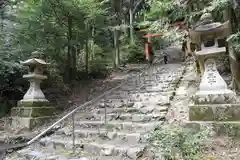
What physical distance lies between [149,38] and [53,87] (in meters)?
13.2

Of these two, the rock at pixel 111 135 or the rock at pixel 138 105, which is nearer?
the rock at pixel 111 135

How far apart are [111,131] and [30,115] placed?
3114mm

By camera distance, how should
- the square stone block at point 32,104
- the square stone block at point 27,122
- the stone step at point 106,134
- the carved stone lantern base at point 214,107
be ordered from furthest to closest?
the square stone block at point 32,104, the square stone block at point 27,122, the stone step at point 106,134, the carved stone lantern base at point 214,107

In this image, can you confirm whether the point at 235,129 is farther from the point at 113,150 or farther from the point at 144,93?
the point at 144,93

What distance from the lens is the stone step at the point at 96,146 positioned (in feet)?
17.6

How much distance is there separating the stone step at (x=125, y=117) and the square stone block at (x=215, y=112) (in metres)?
1.16

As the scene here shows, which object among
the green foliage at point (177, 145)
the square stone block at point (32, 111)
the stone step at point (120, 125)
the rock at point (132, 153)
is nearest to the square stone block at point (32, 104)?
the square stone block at point (32, 111)

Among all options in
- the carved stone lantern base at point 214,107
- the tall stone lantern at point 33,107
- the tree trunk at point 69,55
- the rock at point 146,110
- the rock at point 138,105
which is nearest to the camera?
the carved stone lantern base at point 214,107

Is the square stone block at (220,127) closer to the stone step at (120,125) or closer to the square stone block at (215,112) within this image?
the square stone block at (215,112)

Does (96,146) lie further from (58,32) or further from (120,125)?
(58,32)

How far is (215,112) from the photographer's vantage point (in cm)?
581

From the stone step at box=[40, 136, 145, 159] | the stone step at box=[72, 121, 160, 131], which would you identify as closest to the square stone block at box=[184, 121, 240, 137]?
the stone step at box=[72, 121, 160, 131]

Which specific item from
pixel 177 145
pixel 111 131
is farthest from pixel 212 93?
pixel 111 131

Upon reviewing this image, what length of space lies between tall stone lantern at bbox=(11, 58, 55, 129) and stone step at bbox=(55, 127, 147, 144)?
1.40 meters
